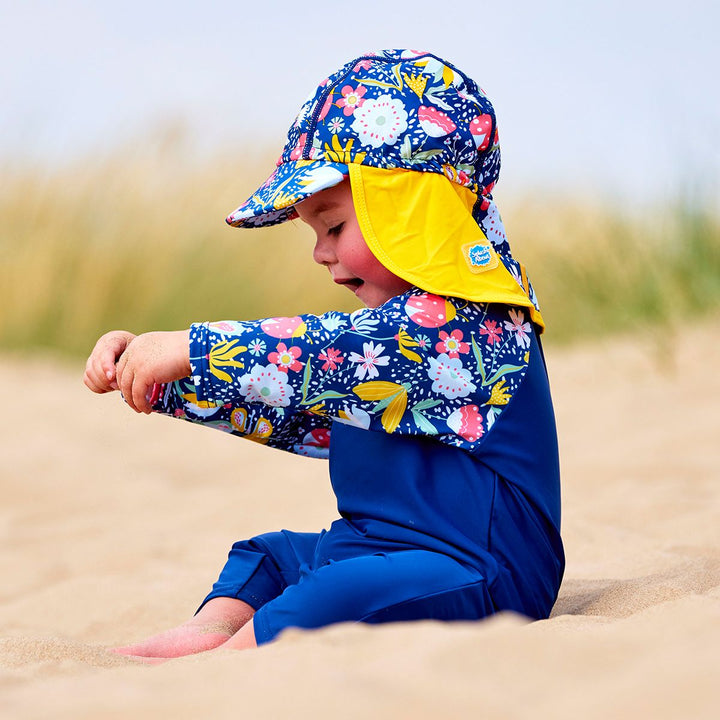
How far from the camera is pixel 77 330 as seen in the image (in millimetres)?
5078

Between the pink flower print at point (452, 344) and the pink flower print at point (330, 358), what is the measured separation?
0.15 m

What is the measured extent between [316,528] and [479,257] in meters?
1.40

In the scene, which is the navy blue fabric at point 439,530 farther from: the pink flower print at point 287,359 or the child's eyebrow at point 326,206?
the child's eyebrow at point 326,206

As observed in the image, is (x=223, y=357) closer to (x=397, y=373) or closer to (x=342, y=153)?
(x=397, y=373)

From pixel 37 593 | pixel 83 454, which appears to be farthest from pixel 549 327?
pixel 37 593

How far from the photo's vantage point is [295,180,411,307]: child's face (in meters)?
1.65

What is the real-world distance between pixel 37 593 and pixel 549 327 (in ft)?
12.1

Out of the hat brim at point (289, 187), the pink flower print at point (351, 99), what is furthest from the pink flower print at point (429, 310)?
the pink flower print at point (351, 99)

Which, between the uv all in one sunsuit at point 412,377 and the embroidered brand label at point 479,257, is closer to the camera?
the uv all in one sunsuit at point 412,377

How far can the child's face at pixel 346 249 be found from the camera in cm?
165

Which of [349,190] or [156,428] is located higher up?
[349,190]

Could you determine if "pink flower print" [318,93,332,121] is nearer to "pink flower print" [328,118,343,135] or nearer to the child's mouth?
"pink flower print" [328,118,343,135]

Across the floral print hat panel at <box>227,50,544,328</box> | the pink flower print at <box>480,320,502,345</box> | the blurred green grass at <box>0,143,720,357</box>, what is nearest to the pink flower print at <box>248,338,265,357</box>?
the floral print hat panel at <box>227,50,544,328</box>

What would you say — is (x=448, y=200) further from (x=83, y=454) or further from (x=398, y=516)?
(x=83, y=454)
